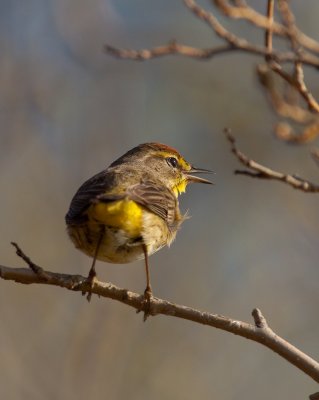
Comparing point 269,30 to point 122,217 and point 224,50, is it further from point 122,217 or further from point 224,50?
point 122,217

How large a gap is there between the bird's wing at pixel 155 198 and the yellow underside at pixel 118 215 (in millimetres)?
127

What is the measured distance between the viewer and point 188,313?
15.3 ft

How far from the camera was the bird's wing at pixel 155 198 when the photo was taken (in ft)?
18.8

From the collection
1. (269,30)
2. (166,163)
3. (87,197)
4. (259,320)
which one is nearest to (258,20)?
(269,30)

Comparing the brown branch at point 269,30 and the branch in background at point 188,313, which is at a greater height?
the brown branch at point 269,30

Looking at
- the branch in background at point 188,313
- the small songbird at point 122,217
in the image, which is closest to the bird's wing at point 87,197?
the small songbird at point 122,217

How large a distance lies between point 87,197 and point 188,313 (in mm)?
1312

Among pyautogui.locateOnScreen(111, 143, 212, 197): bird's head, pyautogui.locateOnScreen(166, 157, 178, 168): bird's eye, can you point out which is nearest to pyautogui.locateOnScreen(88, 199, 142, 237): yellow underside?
pyautogui.locateOnScreen(111, 143, 212, 197): bird's head

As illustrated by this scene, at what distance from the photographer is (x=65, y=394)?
850 cm

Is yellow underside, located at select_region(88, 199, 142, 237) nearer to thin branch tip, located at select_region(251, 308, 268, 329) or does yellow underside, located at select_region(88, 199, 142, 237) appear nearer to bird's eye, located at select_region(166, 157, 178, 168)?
thin branch tip, located at select_region(251, 308, 268, 329)

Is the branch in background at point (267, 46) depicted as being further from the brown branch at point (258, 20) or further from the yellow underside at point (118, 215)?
the yellow underside at point (118, 215)

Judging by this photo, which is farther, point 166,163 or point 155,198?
point 166,163

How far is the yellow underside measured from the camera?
17.7 feet

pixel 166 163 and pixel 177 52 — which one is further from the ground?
pixel 177 52
